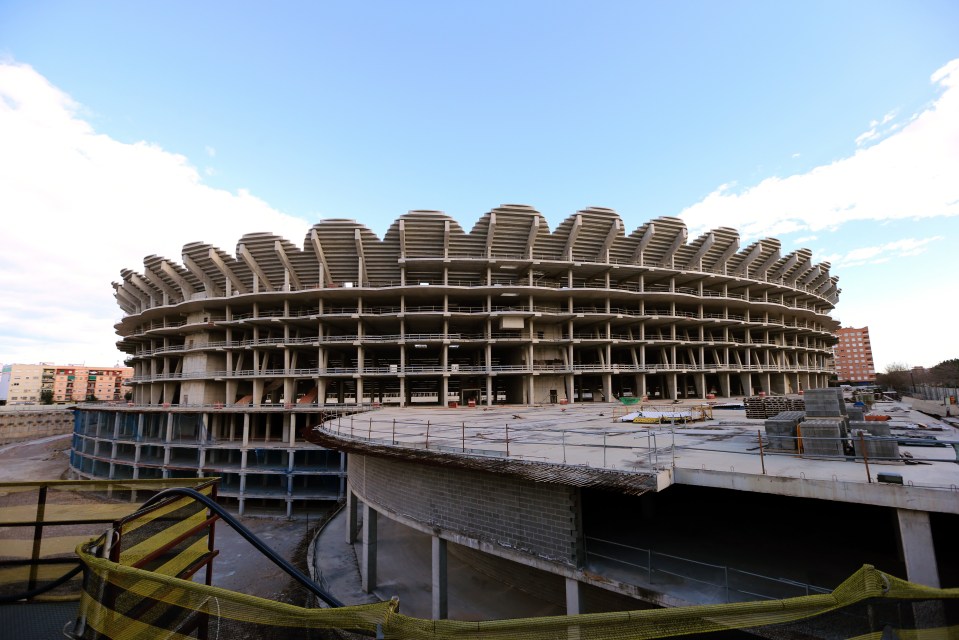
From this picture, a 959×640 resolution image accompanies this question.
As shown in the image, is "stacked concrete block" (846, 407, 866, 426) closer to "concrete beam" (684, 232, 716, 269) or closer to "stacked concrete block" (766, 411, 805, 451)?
"stacked concrete block" (766, 411, 805, 451)

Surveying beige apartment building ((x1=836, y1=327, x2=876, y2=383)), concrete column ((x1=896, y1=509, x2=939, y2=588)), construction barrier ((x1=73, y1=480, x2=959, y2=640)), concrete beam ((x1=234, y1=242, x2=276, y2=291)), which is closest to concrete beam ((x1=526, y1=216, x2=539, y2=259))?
concrete beam ((x1=234, y1=242, x2=276, y2=291))

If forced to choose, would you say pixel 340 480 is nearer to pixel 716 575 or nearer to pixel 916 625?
pixel 716 575

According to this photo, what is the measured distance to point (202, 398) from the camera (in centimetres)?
4294

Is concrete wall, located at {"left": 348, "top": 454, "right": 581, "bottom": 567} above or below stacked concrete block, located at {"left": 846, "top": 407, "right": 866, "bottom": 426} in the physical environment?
below

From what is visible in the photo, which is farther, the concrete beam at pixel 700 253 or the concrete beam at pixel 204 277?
the concrete beam at pixel 700 253

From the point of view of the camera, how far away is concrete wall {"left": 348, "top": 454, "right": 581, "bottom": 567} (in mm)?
9227

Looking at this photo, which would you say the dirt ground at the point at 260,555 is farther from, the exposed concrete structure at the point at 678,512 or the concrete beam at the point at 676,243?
the concrete beam at the point at 676,243

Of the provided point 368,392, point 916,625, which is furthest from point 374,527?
point 368,392

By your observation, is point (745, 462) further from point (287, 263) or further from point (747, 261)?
point (747, 261)

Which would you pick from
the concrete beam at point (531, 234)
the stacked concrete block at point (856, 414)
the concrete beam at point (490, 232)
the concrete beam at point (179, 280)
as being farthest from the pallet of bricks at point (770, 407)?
the concrete beam at point (179, 280)

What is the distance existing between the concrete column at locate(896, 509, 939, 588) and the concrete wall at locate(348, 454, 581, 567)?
5636mm

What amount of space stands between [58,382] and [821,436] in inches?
8121

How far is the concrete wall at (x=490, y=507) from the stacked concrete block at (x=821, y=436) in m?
6.05

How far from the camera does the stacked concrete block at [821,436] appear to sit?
381 inches
